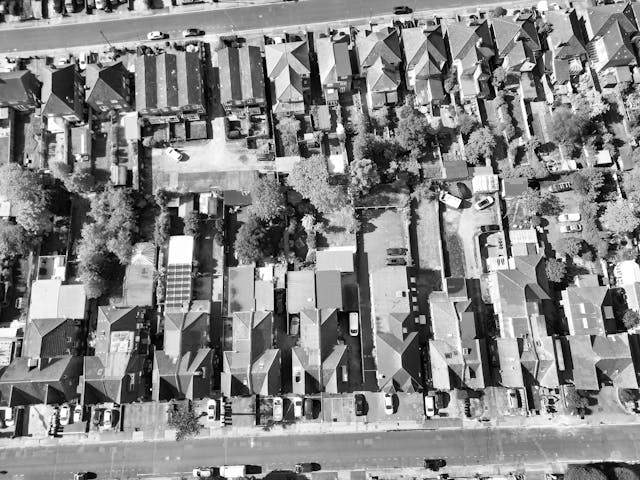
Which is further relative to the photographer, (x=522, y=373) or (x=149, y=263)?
(x=149, y=263)

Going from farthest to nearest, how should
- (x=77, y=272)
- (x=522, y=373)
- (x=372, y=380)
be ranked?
(x=77, y=272) < (x=372, y=380) < (x=522, y=373)

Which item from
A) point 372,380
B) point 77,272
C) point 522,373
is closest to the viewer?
point 522,373

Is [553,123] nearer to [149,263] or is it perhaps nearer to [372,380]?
[372,380]

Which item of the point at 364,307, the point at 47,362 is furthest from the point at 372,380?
the point at 47,362

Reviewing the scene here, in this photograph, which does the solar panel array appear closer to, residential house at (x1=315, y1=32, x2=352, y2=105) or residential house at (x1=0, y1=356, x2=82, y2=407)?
residential house at (x1=0, y1=356, x2=82, y2=407)

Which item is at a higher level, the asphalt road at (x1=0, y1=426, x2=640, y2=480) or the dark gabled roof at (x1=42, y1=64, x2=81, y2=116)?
the dark gabled roof at (x1=42, y1=64, x2=81, y2=116)

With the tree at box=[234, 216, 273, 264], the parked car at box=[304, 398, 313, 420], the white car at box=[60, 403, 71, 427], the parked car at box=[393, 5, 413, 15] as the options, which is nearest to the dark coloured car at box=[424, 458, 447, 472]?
the parked car at box=[304, 398, 313, 420]

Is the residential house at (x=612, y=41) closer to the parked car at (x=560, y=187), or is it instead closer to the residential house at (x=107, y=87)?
the parked car at (x=560, y=187)
